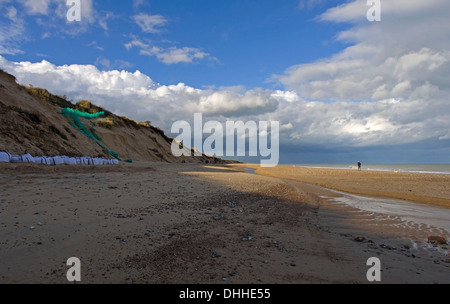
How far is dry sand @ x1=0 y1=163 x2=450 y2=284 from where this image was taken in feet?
11.7

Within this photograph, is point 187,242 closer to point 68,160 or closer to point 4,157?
point 4,157

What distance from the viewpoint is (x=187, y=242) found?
4.66 meters

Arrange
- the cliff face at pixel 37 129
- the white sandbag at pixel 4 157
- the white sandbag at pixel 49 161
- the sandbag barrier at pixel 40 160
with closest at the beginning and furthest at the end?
the white sandbag at pixel 4 157, the sandbag barrier at pixel 40 160, the white sandbag at pixel 49 161, the cliff face at pixel 37 129

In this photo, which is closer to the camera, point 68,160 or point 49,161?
point 49,161

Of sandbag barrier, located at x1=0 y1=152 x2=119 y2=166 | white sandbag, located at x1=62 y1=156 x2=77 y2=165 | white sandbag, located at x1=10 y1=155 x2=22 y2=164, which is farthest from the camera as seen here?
white sandbag, located at x1=62 y1=156 x2=77 y2=165

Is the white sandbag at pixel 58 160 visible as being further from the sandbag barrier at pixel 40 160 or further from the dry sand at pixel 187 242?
the dry sand at pixel 187 242

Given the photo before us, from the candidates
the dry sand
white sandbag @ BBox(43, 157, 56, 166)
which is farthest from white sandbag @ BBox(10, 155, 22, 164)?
the dry sand

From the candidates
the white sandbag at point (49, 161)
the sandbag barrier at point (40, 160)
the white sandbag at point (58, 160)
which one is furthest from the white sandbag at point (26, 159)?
the white sandbag at point (58, 160)

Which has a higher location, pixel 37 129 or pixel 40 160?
pixel 37 129

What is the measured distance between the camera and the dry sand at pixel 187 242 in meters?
3.55

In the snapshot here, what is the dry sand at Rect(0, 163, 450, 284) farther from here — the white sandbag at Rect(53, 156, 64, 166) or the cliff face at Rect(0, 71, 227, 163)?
the cliff face at Rect(0, 71, 227, 163)

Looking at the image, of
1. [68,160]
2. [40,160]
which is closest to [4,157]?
[40,160]
